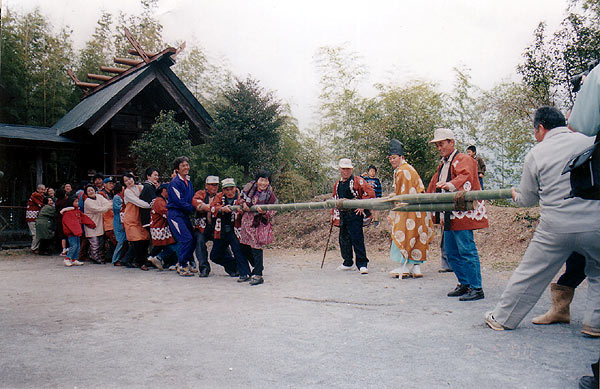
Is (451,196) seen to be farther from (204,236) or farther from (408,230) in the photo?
(204,236)

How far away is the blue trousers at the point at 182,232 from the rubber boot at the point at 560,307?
206 inches

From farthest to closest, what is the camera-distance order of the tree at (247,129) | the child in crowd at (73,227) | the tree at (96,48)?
the tree at (96,48), the tree at (247,129), the child in crowd at (73,227)

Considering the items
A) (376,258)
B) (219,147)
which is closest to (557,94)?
(376,258)

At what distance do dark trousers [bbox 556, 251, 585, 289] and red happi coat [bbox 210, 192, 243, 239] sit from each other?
14.0 ft

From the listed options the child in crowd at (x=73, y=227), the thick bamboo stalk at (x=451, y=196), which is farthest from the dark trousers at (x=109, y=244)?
the thick bamboo stalk at (x=451, y=196)

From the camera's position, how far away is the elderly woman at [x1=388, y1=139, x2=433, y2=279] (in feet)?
21.8

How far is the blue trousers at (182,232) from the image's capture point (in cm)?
732

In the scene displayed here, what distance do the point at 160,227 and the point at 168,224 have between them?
0.52m

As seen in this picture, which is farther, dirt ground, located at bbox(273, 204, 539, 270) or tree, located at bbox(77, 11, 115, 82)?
tree, located at bbox(77, 11, 115, 82)

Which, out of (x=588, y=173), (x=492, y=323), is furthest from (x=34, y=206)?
(x=588, y=173)

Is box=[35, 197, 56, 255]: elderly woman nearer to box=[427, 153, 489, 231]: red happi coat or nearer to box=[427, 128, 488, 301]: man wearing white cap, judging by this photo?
box=[427, 128, 488, 301]: man wearing white cap

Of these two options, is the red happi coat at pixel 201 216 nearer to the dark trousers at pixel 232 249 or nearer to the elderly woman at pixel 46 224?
the dark trousers at pixel 232 249

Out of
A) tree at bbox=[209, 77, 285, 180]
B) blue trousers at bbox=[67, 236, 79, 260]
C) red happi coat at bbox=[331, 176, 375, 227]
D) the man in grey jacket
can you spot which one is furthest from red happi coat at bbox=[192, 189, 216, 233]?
tree at bbox=[209, 77, 285, 180]

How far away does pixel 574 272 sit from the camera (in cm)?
390
